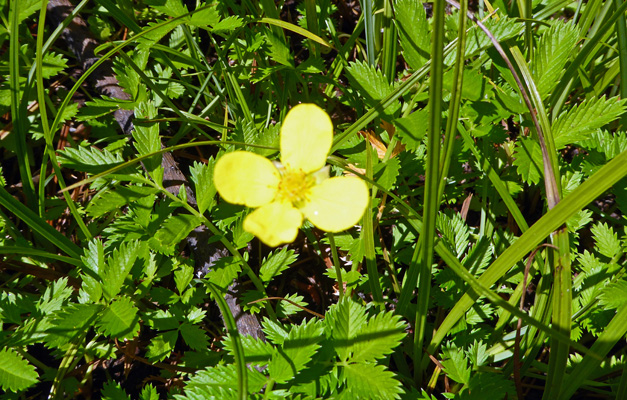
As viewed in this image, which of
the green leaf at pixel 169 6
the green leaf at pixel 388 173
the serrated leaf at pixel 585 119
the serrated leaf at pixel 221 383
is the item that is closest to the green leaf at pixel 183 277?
the serrated leaf at pixel 221 383

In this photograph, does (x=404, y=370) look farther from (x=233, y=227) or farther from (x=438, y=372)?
(x=233, y=227)

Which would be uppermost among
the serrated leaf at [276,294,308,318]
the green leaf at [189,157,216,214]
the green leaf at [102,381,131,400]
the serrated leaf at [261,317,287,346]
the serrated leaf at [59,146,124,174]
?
the green leaf at [189,157,216,214]

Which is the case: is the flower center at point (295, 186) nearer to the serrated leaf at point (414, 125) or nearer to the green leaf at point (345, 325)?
the green leaf at point (345, 325)

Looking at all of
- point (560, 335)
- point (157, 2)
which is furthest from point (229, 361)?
point (157, 2)

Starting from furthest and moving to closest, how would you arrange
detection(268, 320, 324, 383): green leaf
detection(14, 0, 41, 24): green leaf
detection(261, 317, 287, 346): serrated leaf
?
detection(14, 0, 41, 24): green leaf < detection(261, 317, 287, 346): serrated leaf < detection(268, 320, 324, 383): green leaf

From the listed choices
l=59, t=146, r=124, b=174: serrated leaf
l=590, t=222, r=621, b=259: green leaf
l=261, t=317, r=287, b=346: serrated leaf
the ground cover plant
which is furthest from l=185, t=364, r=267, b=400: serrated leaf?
l=590, t=222, r=621, b=259: green leaf

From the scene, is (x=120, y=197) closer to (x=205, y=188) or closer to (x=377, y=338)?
(x=205, y=188)

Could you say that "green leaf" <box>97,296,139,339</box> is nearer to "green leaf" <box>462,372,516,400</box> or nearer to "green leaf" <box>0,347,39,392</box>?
"green leaf" <box>0,347,39,392</box>
